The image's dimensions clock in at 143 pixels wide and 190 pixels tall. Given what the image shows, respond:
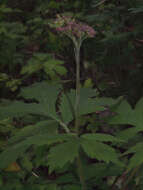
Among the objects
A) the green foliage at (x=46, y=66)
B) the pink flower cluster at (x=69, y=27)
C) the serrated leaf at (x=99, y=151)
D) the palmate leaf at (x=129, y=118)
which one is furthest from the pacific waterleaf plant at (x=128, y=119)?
the green foliage at (x=46, y=66)

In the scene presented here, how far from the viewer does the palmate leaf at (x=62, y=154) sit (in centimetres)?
112

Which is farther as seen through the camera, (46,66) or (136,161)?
(46,66)

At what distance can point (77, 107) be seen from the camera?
4.66ft

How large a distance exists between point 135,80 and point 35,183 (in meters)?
1.40

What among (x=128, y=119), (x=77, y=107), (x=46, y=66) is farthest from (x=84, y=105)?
(x=46, y=66)

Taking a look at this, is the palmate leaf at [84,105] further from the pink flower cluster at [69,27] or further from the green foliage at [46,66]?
the green foliage at [46,66]

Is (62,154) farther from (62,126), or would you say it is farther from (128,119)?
(128,119)

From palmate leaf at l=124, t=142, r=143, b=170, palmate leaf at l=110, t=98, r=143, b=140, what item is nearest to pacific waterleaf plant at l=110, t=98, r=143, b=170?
palmate leaf at l=110, t=98, r=143, b=140

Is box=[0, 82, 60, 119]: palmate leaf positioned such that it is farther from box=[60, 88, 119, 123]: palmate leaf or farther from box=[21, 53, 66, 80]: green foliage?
box=[21, 53, 66, 80]: green foliage

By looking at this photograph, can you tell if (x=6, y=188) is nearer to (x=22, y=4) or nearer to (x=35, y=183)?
(x=35, y=183)

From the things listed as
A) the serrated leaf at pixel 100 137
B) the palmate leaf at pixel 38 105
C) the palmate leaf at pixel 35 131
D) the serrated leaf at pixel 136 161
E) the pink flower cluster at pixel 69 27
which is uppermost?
the pink flower cluster at pixel 69 27

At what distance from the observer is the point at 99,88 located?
2561 mm

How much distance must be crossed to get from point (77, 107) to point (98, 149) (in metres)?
0.30

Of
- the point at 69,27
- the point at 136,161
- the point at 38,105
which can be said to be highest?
the point at 69,27
